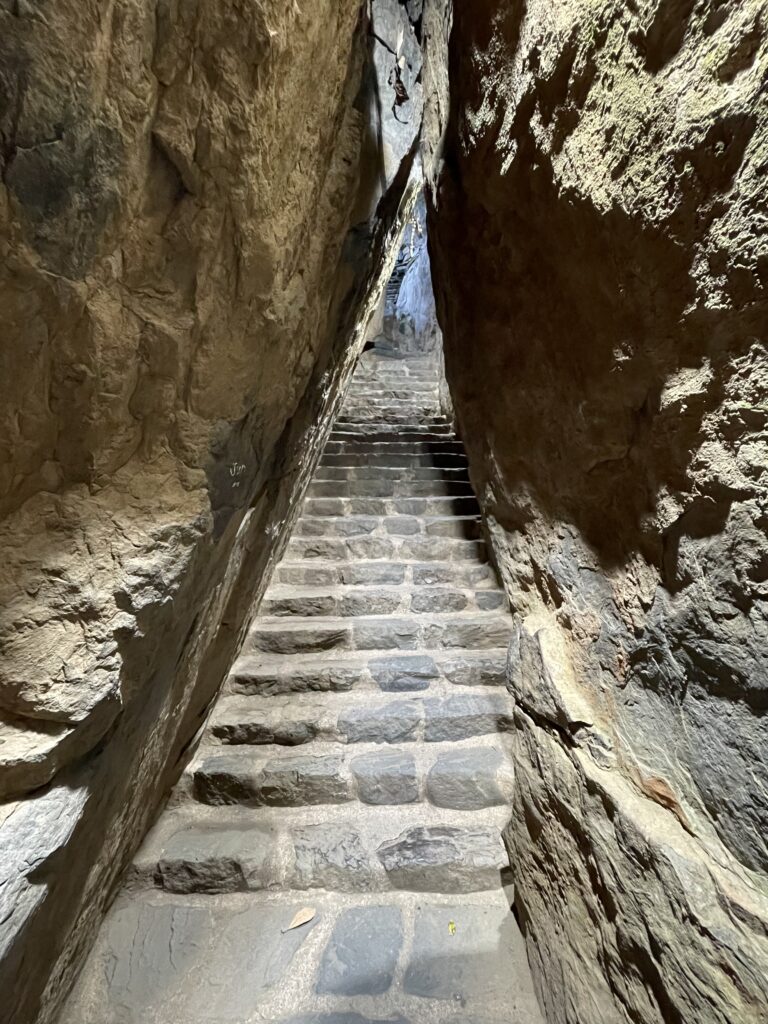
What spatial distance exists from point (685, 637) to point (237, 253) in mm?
1201

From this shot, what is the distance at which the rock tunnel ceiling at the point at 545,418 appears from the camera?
2.17 feet

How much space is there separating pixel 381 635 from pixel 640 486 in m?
1.40

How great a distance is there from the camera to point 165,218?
2.60 ft

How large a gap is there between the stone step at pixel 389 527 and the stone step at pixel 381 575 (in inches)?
12.0

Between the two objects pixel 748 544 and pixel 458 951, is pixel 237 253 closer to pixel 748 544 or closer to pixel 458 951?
pixel 748 544

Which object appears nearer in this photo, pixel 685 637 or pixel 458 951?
pixel 685 637

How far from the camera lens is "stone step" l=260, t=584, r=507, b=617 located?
7.24 feet

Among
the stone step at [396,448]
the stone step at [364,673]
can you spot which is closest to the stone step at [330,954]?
the stone step at [364,673]

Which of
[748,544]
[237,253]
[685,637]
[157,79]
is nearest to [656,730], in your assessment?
[685,637]

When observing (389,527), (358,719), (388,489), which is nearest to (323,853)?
(358,719)

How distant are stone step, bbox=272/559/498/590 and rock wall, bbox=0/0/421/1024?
1213mm

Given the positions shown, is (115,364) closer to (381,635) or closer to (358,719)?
(358,719)

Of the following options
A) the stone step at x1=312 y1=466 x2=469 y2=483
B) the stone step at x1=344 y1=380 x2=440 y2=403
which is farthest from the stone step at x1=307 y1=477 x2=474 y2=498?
the stone step at x1=344 y1=380 x2=440 y2=403

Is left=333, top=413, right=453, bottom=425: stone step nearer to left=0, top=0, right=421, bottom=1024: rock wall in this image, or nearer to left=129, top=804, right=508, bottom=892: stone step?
left=0, top=0, right=421, bottom=1024: rock wall
